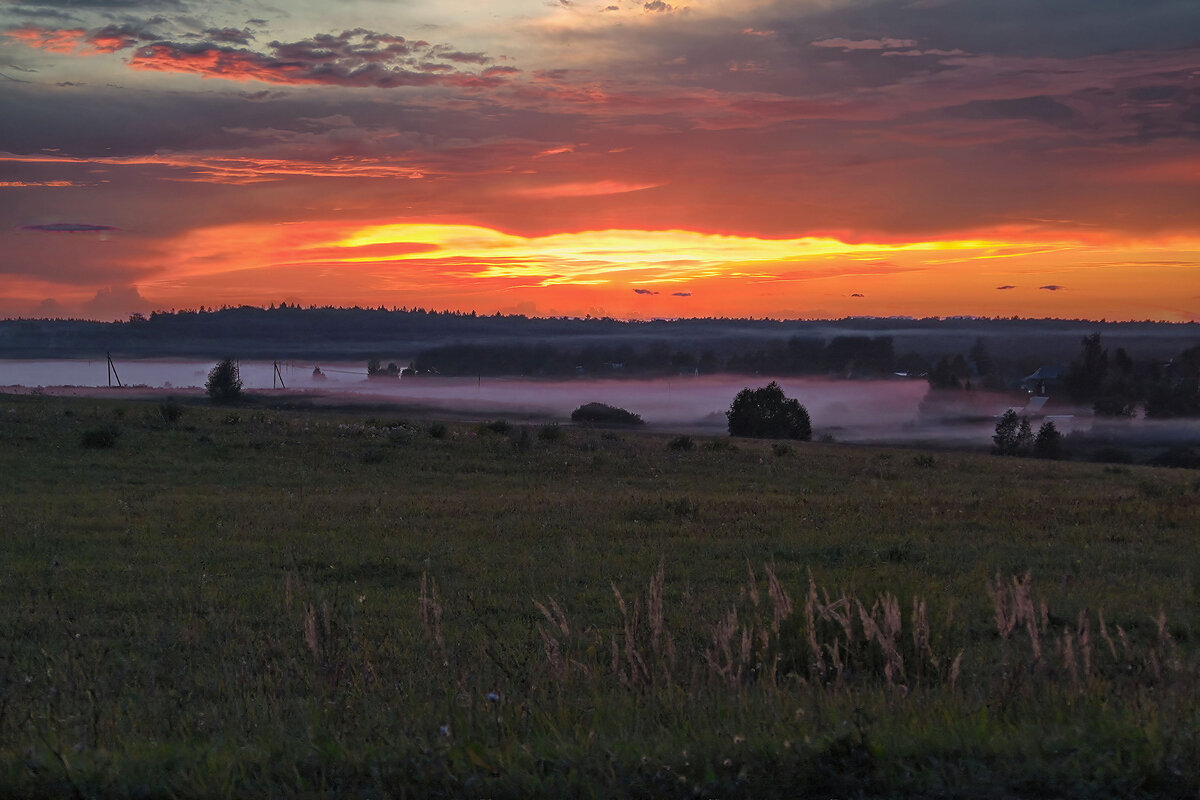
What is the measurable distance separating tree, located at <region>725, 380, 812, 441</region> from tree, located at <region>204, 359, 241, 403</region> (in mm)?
37281

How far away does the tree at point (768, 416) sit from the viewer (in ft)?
217

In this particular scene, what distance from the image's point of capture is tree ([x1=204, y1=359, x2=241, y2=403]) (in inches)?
2867

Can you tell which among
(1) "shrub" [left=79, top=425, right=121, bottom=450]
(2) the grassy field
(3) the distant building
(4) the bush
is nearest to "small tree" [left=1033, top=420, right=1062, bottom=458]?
(3) the distant building

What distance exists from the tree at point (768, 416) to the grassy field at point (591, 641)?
44410 mm

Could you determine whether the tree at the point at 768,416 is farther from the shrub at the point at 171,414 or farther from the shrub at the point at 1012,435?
the shrub at the point at 171,414

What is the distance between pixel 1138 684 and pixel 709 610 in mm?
4142

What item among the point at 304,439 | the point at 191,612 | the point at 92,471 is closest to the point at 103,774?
the point at 191,612

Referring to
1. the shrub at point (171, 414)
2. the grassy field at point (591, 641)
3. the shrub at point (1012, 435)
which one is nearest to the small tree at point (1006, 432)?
the shrub at point (1012, 435)

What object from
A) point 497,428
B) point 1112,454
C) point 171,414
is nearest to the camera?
point 171,414

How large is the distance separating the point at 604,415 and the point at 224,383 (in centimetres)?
→ 3044

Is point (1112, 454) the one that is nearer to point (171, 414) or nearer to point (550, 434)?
point (550, 434)

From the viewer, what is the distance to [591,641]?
8.16m

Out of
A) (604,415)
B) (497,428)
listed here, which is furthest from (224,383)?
(497,428)

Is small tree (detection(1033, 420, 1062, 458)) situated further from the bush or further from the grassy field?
the grassy field
